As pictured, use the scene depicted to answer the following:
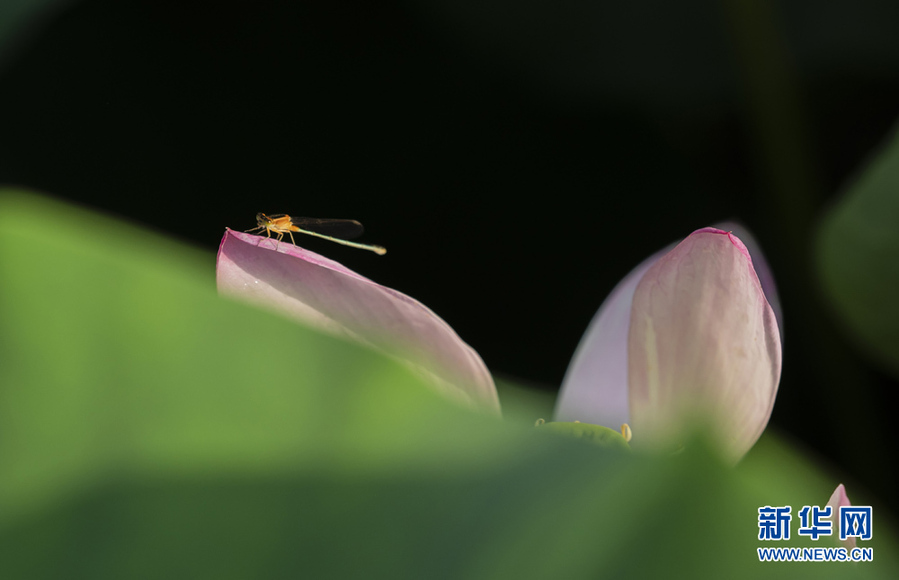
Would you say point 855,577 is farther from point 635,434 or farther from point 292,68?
point 292,68

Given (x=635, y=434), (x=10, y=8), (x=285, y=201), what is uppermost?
(x=10, y=8)

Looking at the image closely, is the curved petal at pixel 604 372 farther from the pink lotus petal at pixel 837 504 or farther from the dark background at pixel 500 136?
the dark background at pixel 500 136

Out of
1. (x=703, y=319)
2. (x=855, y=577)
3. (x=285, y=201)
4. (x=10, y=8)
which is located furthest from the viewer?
(x=285, y=201)

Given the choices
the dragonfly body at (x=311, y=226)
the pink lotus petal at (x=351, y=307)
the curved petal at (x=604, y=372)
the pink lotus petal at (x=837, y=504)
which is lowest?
the pink lotus petal at (x=837, y=504)

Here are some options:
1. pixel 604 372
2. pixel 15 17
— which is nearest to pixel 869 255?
pixel 604 372

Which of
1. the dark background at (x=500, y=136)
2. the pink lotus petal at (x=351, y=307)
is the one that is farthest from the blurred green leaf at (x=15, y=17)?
the pink lotus petal at (x=351, y=307)

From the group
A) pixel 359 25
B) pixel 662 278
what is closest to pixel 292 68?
pixel 359 25

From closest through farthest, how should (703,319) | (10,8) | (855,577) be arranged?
(855,577) → (703,319) → (10,8)

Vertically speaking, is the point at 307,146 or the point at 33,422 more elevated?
the point at 307,146
